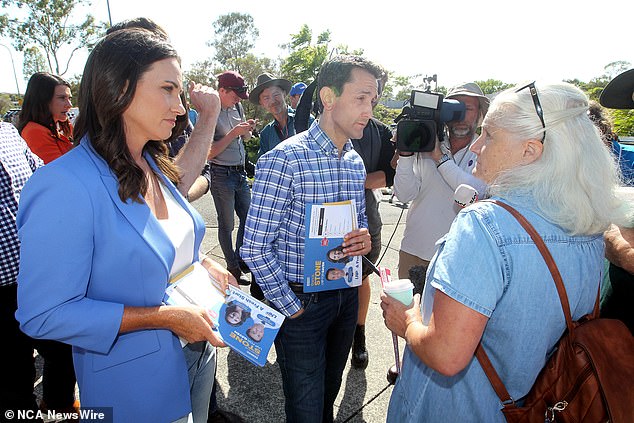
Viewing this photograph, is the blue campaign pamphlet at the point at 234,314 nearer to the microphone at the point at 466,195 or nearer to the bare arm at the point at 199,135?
the bare arm at the point at 199,135

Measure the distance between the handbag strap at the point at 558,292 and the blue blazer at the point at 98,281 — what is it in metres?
1.00

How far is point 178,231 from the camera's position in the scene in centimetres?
144

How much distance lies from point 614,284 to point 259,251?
1.37 meters

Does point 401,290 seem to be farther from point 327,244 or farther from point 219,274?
point 219,274

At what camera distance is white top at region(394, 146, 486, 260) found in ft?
8.60

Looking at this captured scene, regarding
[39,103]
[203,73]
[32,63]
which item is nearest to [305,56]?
[203,73]

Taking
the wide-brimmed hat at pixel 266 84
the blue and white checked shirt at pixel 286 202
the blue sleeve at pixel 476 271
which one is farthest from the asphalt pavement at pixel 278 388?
the wide-brimmed hat at pixel 266 84

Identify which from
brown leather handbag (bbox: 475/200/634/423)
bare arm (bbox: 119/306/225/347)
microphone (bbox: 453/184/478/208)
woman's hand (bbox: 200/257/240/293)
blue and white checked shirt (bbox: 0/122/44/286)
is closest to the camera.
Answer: brown leather handbag (bbox: 475/200/634/423)

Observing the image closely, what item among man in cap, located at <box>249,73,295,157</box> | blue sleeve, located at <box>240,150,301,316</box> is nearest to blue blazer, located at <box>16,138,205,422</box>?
blue sleeve, located at <box>240,150,301,316</box>

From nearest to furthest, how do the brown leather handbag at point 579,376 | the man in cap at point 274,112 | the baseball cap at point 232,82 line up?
the brown leather handbag at point 579,376 → the man in cap at point 274,112 → the baseball cap at point 232,82

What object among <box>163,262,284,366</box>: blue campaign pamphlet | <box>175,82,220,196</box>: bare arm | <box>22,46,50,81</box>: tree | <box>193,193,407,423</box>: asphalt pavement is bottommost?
<box>193,193,407,423</box>: asphalt pavement

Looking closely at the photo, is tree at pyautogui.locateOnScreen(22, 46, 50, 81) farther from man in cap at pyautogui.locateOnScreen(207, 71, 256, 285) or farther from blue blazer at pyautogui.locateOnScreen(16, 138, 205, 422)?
blue blazer at pyautogui.locateOnScreen(16, 138, 205, 422)

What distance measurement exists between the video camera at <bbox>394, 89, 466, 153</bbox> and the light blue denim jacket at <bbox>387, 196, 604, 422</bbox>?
1.35m

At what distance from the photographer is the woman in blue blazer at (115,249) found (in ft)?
3.60
